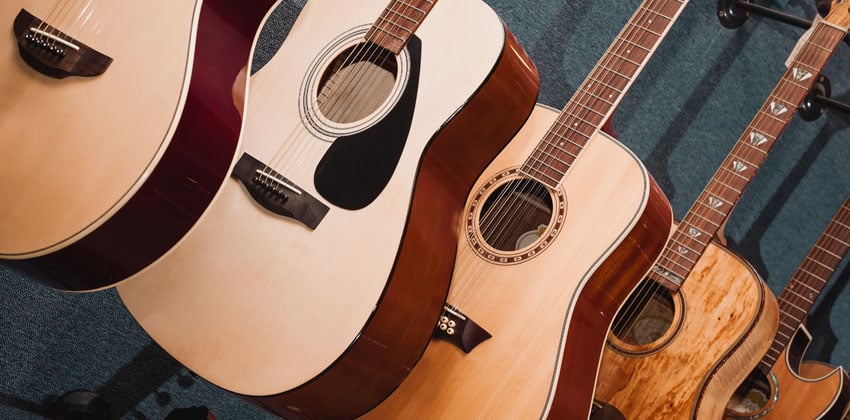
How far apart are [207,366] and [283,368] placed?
0.39 feet

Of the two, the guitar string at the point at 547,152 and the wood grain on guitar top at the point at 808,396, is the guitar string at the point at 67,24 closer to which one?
the guitar string at the point at 547,152

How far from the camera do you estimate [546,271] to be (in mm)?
1188

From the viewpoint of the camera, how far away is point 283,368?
1026 millimetres

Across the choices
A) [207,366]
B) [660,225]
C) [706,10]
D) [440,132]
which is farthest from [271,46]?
[706,10]

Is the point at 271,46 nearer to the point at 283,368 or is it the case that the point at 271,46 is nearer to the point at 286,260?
the point at 286,260

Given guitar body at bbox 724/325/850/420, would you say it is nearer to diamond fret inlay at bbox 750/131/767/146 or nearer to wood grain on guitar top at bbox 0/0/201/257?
diamond fret inlay at bbox 750/131/767/146

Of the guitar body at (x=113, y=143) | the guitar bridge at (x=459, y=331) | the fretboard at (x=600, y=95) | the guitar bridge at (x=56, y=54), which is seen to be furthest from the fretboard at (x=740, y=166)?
the guitar bridge at (x=56, y=54)

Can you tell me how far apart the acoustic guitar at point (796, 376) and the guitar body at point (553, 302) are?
0.59 metres

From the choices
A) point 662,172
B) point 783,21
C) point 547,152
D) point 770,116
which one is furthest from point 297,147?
point 783,21

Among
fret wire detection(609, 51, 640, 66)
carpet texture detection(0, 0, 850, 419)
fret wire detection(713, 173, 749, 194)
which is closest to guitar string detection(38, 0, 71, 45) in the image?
carpet texture detection(0, 0, 850, 419)

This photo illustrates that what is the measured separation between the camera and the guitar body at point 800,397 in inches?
62.2

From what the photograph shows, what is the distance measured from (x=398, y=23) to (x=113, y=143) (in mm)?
473

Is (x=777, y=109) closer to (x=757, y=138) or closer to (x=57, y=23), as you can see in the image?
(x=757, y=138)

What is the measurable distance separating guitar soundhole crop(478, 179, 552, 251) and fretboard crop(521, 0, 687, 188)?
0.14 feet
